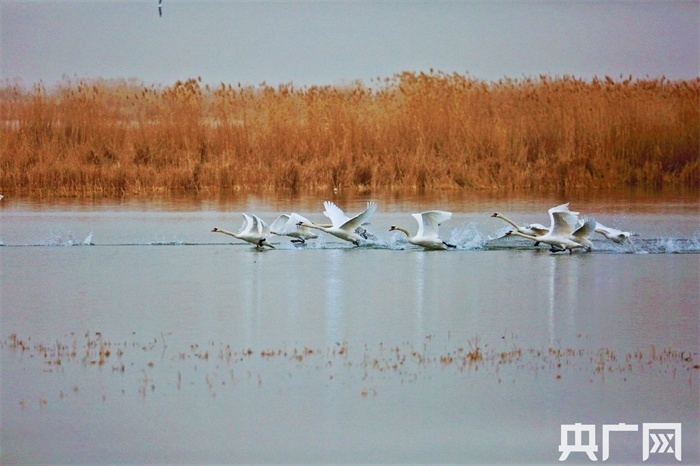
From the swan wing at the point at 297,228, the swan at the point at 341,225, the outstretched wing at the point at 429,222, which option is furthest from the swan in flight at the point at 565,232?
the swan wing at the point at 297,228

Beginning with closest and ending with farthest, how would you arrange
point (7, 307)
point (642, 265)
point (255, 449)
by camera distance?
point (255, 449)
point (7, 307)
point (642, 265)

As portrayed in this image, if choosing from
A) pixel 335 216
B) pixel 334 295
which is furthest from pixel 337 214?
pixel 334 295

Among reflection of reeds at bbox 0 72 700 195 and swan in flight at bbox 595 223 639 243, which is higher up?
reflection of reeds at bbox 0 72 700 195

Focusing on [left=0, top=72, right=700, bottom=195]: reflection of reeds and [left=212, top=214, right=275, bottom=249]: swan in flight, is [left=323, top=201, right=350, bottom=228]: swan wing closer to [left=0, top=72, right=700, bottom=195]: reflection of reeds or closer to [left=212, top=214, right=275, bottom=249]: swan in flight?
[left=212, top=214, right=275, bottom=249]: swan in flight

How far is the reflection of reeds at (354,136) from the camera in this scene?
61.8 feet

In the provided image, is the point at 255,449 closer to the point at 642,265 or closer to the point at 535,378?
the point at 535,378

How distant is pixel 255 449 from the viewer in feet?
18.9

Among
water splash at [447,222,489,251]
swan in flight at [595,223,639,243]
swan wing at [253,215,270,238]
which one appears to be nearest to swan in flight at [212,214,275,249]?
swan wing at [253,215,270,238]

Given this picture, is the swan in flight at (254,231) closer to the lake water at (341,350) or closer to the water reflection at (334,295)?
the lake water at (341,350)

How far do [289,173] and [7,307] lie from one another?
1018 centimetres

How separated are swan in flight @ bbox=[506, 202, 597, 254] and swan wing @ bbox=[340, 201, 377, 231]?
1.47 m

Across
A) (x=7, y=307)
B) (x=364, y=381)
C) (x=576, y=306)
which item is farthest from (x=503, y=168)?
(x=364, y=381)

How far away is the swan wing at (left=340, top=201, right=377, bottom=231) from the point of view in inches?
445

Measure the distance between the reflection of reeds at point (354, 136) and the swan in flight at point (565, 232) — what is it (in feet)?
23.2
